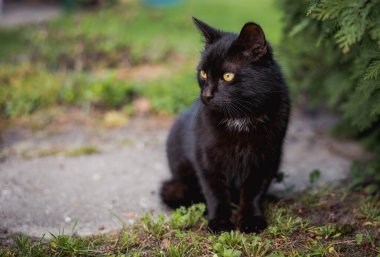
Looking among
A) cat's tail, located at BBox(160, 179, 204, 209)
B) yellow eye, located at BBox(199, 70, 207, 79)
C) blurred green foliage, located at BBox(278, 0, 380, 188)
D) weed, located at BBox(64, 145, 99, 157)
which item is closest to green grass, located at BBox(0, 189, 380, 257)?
cat's tail, located at BBox(160, 179, 204, 209)

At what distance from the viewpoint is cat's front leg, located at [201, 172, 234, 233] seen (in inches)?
118

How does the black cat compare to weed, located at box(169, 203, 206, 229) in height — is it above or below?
above

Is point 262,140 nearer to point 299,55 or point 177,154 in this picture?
point 177,154

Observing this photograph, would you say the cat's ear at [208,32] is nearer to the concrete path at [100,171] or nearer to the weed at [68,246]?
the concrete path at [100,171]

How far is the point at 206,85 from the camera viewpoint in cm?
278

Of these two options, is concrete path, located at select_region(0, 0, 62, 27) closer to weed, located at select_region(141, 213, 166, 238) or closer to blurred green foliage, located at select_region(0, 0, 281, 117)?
blurred green foliage, located at select_region(0, 0, 281, 117)

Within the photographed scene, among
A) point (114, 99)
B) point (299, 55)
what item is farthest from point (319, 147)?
point (114, 99)

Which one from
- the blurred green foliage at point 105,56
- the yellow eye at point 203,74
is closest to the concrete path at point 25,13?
the blurred green foliage at point 105,56

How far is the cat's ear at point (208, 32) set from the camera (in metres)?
2.93

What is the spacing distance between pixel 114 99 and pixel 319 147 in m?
2.49

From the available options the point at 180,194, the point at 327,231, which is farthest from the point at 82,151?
the point at 327,231

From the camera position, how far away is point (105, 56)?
7020 millimetres

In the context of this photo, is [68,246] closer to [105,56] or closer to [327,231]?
[327,231]

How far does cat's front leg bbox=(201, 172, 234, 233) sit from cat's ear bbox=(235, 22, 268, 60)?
2.63 ft
